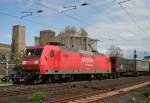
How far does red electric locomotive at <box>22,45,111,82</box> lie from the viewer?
27.3m

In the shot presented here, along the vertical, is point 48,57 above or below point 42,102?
above

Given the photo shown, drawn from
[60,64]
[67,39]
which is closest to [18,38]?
[67,39]

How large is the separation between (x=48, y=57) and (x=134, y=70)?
34444mm

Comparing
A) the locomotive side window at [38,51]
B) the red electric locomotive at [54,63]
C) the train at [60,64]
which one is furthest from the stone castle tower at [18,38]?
the locomotive side window at [38,51]

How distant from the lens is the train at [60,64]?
27.4m

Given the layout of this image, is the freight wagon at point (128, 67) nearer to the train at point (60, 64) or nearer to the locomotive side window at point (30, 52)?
the train at point (60, 64)

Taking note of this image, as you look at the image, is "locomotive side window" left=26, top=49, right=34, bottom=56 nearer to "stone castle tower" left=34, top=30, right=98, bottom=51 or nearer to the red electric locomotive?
the red electric locomotive

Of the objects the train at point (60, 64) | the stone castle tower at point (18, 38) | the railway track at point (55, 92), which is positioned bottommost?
the railway track at point (55, 92)

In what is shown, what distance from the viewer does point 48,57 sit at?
27.9 m

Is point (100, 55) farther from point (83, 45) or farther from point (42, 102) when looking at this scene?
point (83, 45)

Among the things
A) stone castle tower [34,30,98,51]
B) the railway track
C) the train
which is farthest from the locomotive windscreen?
stone castle tower [34,30,98,51]

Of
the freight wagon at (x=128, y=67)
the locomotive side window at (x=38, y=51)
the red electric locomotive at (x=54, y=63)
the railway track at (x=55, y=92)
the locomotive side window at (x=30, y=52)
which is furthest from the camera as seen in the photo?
the freight wagon at (x=128, y=67)

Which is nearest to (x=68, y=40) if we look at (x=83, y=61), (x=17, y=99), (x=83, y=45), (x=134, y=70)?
(x=83, y=45)

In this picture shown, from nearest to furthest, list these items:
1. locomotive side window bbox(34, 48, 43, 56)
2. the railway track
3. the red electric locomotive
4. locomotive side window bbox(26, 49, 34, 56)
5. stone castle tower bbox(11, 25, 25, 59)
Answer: the railway track → the red electric locomotive → locomotive side window bbox(34, 48, 43, 56) → locomotive side window bbox(26, 49, 34, 56) → stone castle tower bbox(11, 25, 25, 59)
